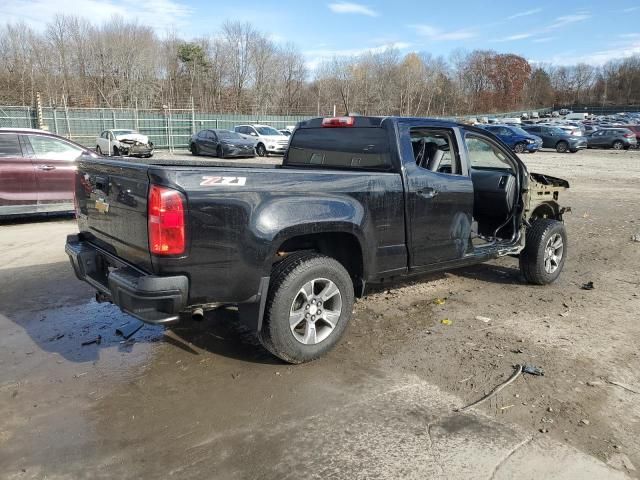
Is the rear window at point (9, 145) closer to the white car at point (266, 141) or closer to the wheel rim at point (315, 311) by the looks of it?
the wheel rim at point (315, 311)

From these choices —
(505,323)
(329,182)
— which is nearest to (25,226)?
(329,182)

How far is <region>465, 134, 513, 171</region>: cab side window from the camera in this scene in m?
5.72

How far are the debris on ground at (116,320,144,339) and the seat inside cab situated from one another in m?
3.00

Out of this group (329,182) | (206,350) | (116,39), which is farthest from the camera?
(116,39)

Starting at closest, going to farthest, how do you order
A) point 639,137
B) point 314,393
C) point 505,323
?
point 314,393
point 505,323
point 639,137

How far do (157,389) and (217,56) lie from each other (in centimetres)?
6504

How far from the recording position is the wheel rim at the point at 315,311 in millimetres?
3920

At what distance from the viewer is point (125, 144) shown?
25.1m

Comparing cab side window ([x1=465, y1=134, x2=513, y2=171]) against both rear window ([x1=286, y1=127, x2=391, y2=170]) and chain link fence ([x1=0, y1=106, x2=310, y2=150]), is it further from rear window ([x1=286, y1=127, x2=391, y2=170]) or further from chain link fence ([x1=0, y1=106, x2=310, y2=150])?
chain link fence ([x1=0, y1=106, x2=310, y2=150])

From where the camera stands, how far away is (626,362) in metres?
4.14

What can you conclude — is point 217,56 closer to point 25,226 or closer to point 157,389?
point 25,226

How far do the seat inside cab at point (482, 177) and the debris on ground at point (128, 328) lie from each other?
3.00 m

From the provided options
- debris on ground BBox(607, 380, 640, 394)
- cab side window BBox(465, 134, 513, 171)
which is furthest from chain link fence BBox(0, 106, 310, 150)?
debris on ground BBox(607, 380, 640, 394)

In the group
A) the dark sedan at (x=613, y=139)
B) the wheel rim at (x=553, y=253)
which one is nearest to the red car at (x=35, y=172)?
the wheel rim at (x=553, y=253)
